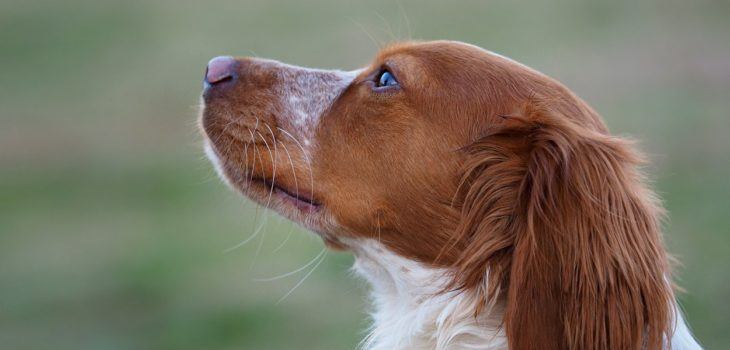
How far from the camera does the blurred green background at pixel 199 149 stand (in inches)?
279

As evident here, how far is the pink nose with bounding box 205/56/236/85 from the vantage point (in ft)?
13.6

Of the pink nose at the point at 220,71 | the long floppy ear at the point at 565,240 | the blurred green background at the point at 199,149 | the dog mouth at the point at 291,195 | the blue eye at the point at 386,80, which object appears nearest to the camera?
the long floppy ear at the point at 565,240

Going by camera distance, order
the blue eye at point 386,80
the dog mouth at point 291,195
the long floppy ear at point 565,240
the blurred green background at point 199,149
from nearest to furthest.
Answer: the long floppy ear at point 565,240 < the dog mouth at point 291,195 < the blue eye at point 386,80 < the blurred green background at point 199,149

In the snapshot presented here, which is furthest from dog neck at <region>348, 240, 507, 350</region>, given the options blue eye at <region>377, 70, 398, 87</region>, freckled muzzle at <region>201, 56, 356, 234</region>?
blue eye at <region>377, 70, 398, 87</region>

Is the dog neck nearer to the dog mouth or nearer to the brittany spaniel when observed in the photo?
the brittany spaniel

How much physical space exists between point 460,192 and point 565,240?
0.54m

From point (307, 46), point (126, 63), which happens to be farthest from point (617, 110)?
point (126, 63)

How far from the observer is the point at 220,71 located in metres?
4.16

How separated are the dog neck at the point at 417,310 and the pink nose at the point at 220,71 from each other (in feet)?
2.77

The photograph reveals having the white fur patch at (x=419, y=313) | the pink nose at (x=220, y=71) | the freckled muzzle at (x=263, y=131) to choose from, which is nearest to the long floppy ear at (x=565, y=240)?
the white fur patch at (x=419, y=313)

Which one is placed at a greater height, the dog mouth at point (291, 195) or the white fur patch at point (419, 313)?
the dog mouth at point (291, 195)

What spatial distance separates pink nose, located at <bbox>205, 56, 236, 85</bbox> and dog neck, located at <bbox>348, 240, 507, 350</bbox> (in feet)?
2.77

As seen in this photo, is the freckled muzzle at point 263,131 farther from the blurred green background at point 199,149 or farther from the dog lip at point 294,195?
the blurred green background at point 199,149

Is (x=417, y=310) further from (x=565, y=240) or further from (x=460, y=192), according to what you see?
(x=565, y=240)
